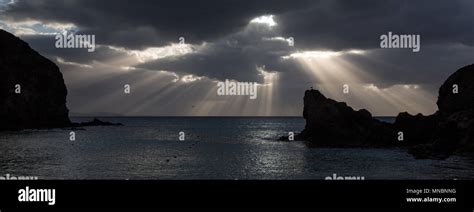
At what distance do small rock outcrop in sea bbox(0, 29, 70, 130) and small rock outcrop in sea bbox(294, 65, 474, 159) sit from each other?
9919 cm

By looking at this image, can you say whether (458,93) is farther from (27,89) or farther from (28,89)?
(28,89)

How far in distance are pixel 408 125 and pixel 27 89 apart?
133m

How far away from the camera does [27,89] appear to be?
145 meters

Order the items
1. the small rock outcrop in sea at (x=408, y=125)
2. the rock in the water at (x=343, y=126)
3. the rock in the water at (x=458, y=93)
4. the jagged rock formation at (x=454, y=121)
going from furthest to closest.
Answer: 1. the rock in the water at (x=343, y=126)
2. the rock in the water at (x=458, y=93)
3. the small rock outcrop in sea at (x=408, y=125)
4. the jagged rock formation at (x=454, y=121)

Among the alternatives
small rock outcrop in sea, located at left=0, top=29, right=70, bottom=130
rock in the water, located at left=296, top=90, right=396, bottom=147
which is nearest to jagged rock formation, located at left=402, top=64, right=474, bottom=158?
rock in the water, located at left=296, top=90, right=396, bottom=147

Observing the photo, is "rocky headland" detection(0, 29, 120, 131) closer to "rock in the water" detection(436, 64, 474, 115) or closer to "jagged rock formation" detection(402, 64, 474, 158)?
"jagged rock formation" detection(402, 64, 474, 158)

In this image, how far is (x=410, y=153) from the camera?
206 feet

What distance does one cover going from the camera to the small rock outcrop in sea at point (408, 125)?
5912 centimetres

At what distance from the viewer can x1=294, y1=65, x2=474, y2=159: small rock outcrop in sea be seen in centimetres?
5912

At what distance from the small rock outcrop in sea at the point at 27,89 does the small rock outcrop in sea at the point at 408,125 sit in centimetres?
9919
